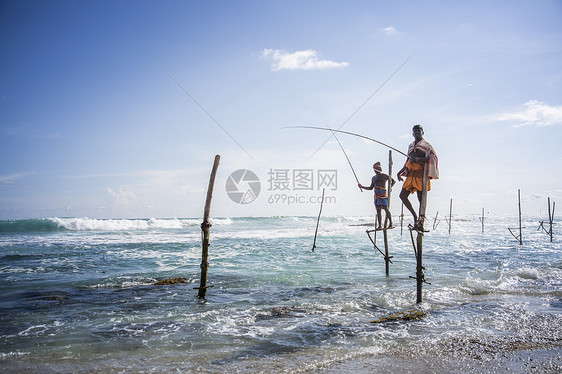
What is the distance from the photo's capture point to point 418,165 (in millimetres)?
7035

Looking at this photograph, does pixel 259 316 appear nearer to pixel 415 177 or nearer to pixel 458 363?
pixel 458 363

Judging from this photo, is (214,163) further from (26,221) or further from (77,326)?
(26,221)

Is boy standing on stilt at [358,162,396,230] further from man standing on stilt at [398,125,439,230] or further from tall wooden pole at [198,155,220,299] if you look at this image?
tall wooden pole at [198,155,220,299]

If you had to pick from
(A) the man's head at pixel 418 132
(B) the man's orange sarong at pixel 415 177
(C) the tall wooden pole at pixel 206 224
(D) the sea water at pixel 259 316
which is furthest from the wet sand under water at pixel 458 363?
(C) the tall wooden pole at pixel 206 224

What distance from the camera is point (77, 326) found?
21.6 feet

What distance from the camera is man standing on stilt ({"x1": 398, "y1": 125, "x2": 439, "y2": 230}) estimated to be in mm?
6848

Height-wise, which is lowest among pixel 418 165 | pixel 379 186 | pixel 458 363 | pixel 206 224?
pixel 458 363

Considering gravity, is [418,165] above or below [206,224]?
above

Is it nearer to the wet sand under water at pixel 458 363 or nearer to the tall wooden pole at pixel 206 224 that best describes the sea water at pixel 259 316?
the wet sand under water at pixel 458 363

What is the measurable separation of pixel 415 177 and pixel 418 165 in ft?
0.89

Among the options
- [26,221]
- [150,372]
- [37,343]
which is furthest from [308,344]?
[26,221]

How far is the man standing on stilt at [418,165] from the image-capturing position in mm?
6848

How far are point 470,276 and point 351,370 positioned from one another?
31.8 ft

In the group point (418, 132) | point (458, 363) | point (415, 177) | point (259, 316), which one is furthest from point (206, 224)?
point (458, 363)
